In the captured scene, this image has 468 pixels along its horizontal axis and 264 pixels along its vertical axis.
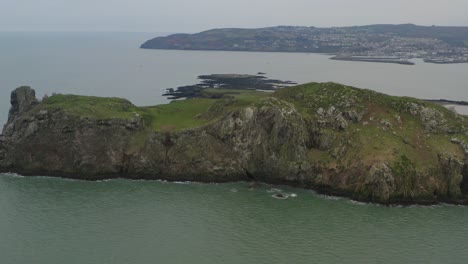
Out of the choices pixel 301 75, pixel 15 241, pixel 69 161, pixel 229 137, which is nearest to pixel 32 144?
pixel 69 161

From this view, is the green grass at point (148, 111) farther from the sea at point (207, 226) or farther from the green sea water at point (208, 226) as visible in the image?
the green sea water at point (208, 226)

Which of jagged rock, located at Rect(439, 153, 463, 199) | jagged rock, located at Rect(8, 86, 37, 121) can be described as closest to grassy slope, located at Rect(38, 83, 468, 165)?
jagged rock, located at Rect(439, 153, 463, 199)

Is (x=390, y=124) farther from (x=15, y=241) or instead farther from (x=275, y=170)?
(x=15, y=241)

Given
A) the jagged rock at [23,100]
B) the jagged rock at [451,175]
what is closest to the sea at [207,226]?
the jagged rock at [451,175]

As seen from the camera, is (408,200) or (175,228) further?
(408,200)

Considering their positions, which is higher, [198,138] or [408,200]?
[198,138]

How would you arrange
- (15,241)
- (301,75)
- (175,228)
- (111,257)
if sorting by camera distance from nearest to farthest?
(111,257) → (15,241) → (175,228) → (301,75)
